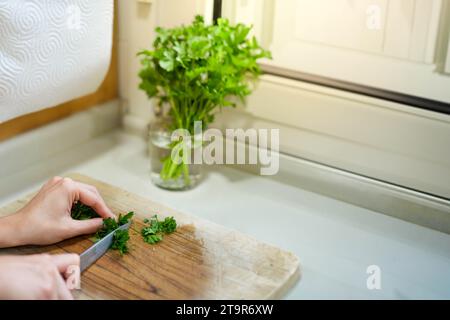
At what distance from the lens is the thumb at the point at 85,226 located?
91 cm

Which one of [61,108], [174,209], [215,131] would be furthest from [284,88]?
[61,108]

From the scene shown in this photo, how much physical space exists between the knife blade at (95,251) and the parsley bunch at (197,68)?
0.23 meters

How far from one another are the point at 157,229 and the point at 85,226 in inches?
4.1

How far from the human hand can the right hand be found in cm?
7

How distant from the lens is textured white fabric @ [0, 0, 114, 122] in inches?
36.1

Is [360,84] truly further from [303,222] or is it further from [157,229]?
[157,229]

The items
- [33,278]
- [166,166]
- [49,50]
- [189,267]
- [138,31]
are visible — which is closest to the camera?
[33,278]

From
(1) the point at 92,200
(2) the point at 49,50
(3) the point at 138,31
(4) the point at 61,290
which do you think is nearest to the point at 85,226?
(1) the point at 92,200

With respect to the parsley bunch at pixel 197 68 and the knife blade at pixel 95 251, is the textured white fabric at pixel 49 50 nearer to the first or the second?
the parsley bunch at pixel 197 68

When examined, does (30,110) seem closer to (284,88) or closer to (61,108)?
(61,108)

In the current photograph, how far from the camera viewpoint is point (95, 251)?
2.85ft

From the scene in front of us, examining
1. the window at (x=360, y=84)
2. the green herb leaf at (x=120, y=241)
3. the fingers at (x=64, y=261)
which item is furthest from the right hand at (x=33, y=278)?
the window at (x=360, y=84)

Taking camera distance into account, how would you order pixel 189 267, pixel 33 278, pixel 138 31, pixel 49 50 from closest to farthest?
pixel 33 278, pixel 189 267, pixel 49 50, pixel 138 31

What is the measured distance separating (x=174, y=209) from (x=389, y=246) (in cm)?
34
